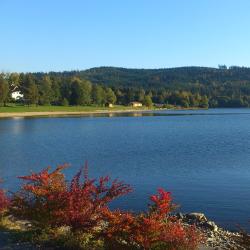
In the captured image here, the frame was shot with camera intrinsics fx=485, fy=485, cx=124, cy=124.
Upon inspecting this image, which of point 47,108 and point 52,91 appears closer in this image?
point 47,108

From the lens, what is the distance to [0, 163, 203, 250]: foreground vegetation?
1013 cm

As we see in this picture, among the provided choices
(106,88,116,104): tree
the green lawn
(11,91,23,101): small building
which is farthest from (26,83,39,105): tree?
(106,88,116,104): tree

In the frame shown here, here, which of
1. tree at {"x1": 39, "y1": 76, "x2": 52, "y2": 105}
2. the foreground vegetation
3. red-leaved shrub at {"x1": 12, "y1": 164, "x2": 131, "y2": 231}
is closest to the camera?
the foreground vegetation

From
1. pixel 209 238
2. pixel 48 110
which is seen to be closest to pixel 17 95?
pixel 48 110

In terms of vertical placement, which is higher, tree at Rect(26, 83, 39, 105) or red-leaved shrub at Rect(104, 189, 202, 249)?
tree at Rect(26, 83, 39, 105)

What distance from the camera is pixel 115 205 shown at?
23125 mm

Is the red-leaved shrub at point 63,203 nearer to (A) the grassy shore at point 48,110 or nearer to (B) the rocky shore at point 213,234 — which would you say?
(B) the rocky shore at point 213,234

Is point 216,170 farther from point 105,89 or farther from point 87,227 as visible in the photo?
point 105,89

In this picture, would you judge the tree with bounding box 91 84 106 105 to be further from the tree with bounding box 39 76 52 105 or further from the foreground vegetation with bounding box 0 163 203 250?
the foreground vegetation with bounding box 0 163 203 250

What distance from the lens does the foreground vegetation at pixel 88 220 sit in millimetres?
10133

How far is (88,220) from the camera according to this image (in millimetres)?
11375

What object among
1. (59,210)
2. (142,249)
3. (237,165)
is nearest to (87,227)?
(59,210)

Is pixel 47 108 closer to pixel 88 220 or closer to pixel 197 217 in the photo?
pixel 197 217

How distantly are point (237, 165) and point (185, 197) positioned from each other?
A: 44.0 ft
